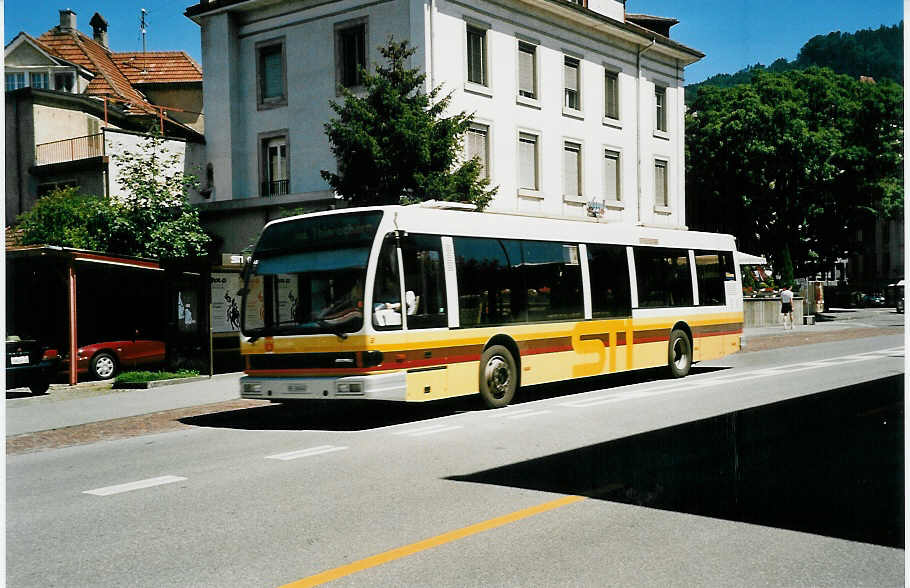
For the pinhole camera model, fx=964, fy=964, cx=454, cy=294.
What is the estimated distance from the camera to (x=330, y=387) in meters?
11.9

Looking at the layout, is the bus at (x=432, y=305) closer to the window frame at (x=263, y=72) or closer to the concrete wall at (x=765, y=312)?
the window frame at (x=263, y=72)

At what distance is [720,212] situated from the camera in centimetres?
5019

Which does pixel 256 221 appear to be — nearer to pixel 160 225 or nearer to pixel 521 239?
pixel 160 225

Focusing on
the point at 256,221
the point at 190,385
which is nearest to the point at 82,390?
the point at 190,385

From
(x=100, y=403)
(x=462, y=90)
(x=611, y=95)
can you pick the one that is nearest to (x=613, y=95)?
(x=611, y=95)

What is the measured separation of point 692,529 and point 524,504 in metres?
1.30

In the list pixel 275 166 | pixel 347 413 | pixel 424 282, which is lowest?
pixel 347 413

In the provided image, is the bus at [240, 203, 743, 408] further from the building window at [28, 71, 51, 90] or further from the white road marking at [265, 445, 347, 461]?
the building window at [28, 71, 51, 90]

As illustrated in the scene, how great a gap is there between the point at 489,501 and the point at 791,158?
43.8 metres

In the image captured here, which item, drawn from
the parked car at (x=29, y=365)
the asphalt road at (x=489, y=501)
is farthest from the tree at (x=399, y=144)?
the asphalt road at (x=489, y=501)

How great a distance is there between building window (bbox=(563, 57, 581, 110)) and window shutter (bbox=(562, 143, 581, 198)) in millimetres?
1436

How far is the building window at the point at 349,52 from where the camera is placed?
30.1m

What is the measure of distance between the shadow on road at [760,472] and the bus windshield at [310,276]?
13.3 ft

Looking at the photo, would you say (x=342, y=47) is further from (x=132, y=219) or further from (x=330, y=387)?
(x=330, y=387)
